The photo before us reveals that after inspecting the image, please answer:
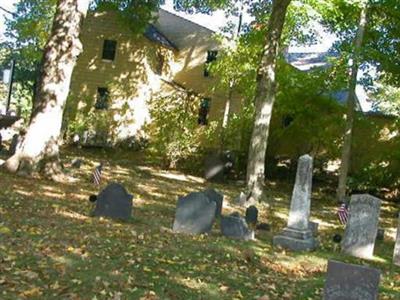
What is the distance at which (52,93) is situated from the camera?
1572 centimetres

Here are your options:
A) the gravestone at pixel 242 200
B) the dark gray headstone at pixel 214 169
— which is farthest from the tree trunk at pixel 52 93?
the dark gray headstone at pixel 214 169

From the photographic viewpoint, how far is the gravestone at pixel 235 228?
11170 mm

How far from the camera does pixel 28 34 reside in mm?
30109

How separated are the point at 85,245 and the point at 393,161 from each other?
20608 mm

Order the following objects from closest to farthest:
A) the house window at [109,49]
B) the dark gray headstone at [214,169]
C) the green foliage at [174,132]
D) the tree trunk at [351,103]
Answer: the tree trunk at [351,103]
the dark gray headstone at [214,169]
the green foliage at [174,132]
the house window at [109,49]

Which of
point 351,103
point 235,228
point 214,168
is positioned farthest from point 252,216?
point 214,168

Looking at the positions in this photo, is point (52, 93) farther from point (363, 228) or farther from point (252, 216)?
point (363, 228)

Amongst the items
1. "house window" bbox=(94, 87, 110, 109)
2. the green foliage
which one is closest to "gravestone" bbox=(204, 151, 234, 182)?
the green foliage

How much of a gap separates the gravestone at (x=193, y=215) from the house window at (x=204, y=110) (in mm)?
23548

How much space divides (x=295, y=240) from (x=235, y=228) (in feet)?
3.95

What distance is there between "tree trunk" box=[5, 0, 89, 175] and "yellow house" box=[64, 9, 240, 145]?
16.9m

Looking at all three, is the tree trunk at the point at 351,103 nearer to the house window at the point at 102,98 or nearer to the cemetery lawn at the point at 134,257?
the cemetery lawn at the point at 134,257

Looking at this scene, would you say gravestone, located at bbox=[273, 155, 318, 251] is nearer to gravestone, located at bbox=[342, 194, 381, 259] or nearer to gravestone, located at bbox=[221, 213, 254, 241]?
gravestone, located at bbox=[221, 213, 254, 241]

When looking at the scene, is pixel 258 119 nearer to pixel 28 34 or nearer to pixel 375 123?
pixel 375 123
